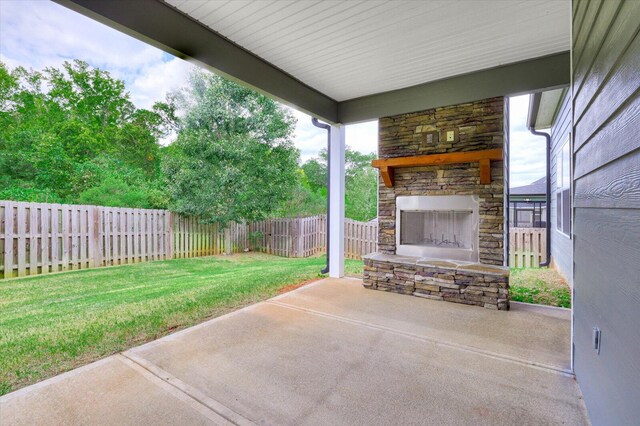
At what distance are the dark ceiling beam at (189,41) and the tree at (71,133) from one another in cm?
380

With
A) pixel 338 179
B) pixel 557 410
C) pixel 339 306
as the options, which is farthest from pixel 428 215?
pixel 557 410

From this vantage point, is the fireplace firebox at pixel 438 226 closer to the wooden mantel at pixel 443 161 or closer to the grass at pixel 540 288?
the wooden mantel at pixel 443 161

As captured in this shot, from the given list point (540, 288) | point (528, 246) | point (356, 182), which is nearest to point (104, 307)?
point (540, 288)

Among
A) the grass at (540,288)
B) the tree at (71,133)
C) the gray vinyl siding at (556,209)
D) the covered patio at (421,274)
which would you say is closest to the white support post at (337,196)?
the covered patio at (421,274)

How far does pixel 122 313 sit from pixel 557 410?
371cm

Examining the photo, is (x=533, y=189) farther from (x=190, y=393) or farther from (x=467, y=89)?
(x=190, y=393)

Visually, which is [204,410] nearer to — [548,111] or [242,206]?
[242,206]

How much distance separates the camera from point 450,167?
153 inches

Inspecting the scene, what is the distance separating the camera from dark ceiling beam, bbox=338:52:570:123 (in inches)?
122

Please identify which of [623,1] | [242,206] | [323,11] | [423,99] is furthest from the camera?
[242,206]

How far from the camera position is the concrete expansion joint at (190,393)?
1.51 meters

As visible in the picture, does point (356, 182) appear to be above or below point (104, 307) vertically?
above

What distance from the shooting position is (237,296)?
3619mm

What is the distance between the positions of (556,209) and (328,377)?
18.4ft
